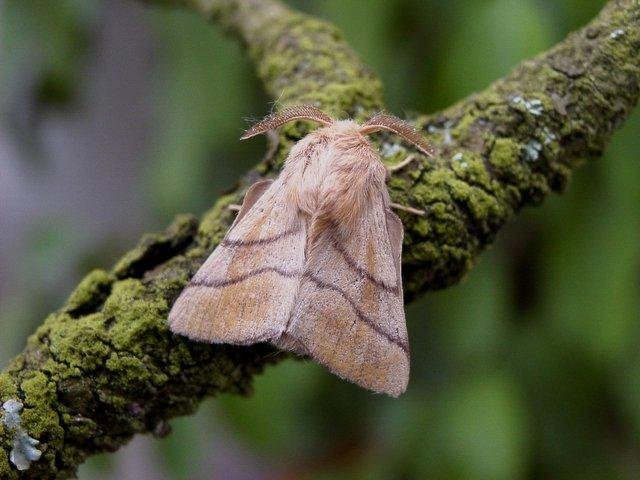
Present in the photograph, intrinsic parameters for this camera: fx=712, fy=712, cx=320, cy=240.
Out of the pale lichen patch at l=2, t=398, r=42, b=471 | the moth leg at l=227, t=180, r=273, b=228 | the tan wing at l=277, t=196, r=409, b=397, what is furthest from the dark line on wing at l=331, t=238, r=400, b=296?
the pale lichen patch at l=2, t=398, r=42, b=471

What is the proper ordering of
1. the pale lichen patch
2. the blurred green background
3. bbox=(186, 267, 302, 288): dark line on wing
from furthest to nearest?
the blurred green background → bbox=(186, 267, 302, 288): dark line on wing → the pale lichen patch

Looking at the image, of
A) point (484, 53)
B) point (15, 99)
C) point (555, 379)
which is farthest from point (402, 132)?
point (15, 99)

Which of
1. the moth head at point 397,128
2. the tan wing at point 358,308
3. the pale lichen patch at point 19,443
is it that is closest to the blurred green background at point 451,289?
the moth head at point 397,128

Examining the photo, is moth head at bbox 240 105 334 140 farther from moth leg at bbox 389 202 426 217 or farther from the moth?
moth leg at bbox 389 202 426 217

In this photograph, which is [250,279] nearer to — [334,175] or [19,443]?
[334,175]

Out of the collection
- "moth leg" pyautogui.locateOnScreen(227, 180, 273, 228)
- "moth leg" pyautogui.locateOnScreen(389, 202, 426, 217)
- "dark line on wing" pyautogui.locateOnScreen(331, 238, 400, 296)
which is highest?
"moth leg" pyautogui.locateOnScreen(389, 202, 426, 217)

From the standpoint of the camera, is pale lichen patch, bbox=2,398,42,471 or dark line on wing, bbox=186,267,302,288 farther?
dark line on wing, bbox=186,267,302,288
